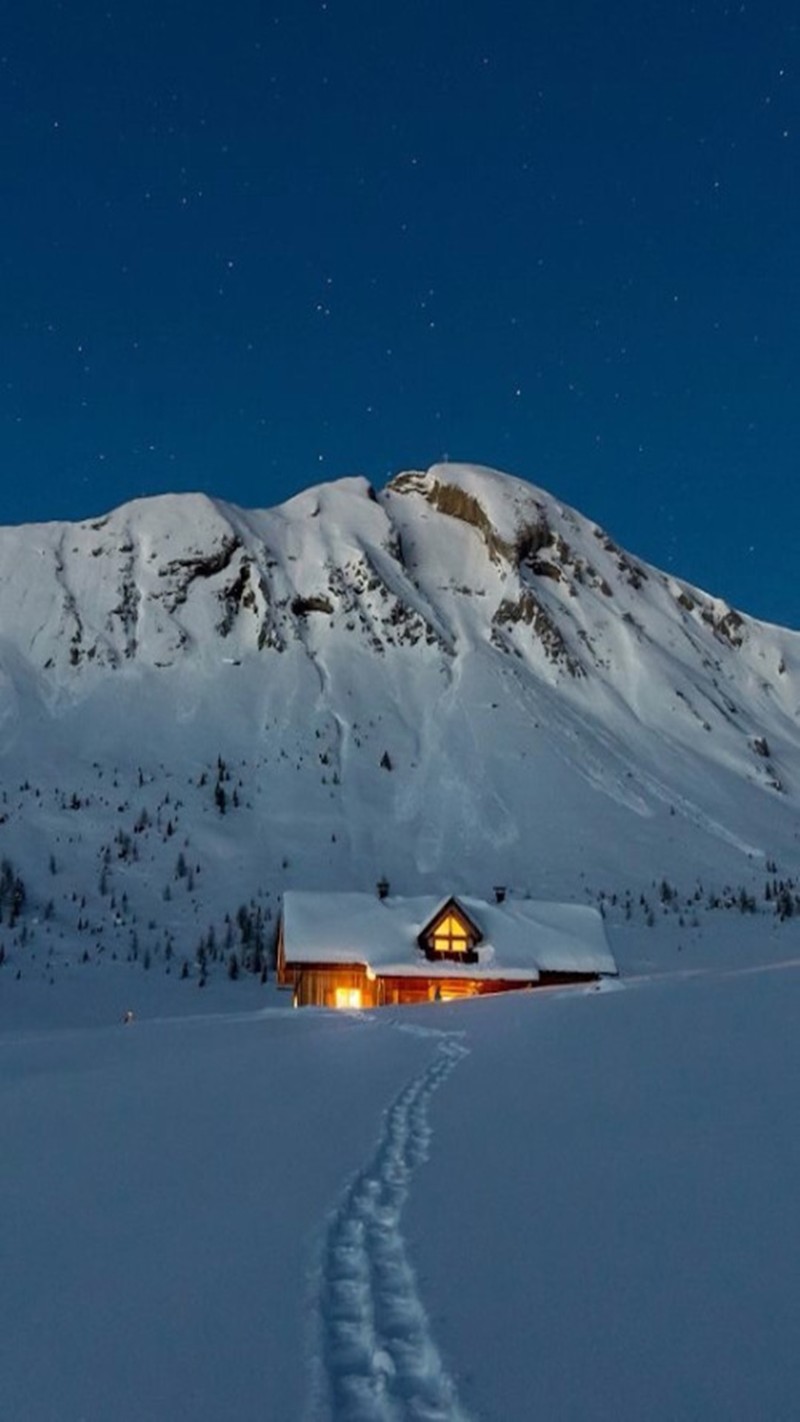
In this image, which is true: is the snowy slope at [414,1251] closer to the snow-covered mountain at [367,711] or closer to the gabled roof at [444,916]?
the gabled roof at [444,916]

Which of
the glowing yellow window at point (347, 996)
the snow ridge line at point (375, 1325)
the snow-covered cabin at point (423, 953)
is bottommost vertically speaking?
the snow ridge line at point (375, 1325)

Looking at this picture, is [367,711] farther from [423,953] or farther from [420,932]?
[423,953]

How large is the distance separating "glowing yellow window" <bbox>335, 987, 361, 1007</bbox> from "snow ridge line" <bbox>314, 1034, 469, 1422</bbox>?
1785 inches

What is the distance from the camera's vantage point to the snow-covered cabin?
2016 inches

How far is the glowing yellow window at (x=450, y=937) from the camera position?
173ft

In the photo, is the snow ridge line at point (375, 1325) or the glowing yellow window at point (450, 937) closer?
the snow ridge line at point (375, 1325)

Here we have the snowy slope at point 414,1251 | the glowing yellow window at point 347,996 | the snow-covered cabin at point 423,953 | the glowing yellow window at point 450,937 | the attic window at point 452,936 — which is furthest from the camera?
the glowing yellow window at point 450,937

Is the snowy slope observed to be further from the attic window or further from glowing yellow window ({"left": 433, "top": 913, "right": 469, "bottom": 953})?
glowing yellow window ({"left": 433, "top": 913, "right": 469, "bottom": 953})

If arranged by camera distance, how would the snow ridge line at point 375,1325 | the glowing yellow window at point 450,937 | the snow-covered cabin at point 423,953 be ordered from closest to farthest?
the snow ridge line at point 375,1325 → the snow-covered cabin at point 423,953 → the glowing yellow window at point 450,937

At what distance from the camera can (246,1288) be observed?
531 cm

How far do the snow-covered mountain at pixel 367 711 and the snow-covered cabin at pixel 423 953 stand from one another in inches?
717

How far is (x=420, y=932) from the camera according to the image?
52875 mm

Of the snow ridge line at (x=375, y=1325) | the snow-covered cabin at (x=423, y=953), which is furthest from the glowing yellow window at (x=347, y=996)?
the snow ridge line at (x=375, y=1325)

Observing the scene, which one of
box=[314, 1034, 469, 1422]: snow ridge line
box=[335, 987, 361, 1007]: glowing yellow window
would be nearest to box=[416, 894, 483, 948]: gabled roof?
box=[335, 987, 361, 1007]: glowing yellow window
